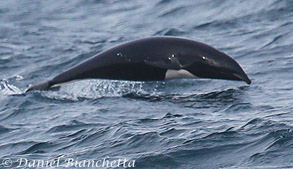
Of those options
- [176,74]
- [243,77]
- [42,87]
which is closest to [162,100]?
[176,74]

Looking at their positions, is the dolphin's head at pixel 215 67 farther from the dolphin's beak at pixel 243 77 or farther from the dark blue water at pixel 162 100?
the dark blue water at pixel 162 100

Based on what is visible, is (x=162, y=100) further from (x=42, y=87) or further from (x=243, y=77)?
(x=42, y=87)

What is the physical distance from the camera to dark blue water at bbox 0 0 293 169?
9953 mm

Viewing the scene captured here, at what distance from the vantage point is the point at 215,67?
13.6m

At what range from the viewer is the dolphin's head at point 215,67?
13.5 metres

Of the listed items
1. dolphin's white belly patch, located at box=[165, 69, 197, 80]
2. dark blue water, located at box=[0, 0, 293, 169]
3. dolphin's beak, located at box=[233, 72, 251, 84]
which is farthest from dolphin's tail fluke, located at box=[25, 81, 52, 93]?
dolphin's beak, located at box=[233, 72, 251, 84]

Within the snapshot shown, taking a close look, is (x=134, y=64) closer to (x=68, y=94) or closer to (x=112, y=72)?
(x=112, y=72)

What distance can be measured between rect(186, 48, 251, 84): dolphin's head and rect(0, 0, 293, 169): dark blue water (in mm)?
186

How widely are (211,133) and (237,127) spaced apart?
388 mm

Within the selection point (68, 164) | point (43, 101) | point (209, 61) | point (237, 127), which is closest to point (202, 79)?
point (209, 61)

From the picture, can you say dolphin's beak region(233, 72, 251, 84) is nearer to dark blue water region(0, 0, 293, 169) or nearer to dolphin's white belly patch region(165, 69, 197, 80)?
dark blue water region(0, 0, 293, 169)

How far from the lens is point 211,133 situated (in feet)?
34.0

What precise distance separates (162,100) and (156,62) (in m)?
0.71

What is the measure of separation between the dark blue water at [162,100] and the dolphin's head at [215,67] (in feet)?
0.61
